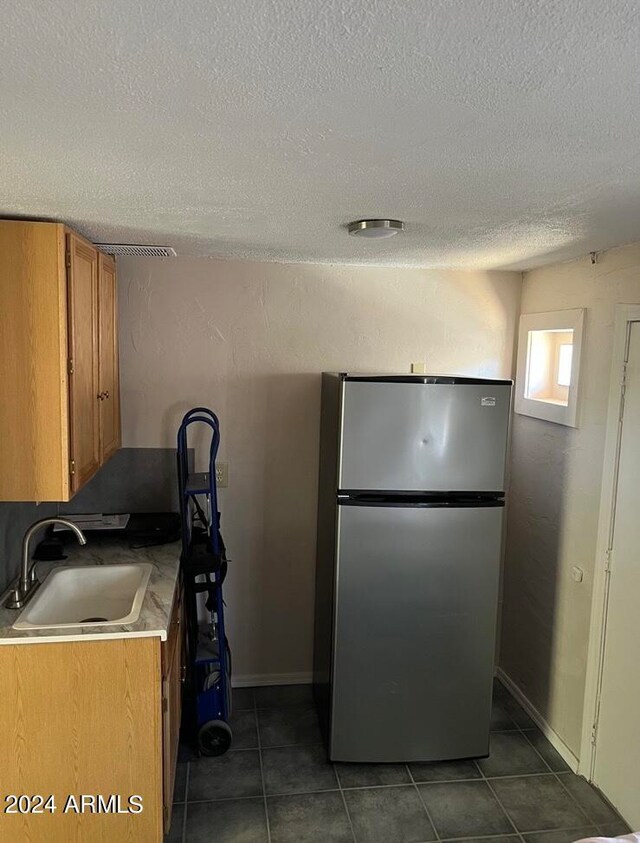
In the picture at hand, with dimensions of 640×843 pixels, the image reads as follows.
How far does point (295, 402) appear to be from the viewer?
3160 millimetres

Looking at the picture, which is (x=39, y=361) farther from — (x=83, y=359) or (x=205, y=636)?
(x=205, y=636)

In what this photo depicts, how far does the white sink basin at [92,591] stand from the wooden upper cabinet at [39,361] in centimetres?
57

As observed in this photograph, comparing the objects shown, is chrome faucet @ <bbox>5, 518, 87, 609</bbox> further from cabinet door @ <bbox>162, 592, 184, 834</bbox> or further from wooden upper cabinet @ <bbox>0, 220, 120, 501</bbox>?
cabinet door @ <bbox>162, 592, 184, 834</bbox>

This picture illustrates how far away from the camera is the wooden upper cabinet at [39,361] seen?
2.00 metres

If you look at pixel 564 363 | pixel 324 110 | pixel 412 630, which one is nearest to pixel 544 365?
pixel 564 363

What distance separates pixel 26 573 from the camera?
2.30 meters

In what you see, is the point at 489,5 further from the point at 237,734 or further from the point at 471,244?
the point at 237,734

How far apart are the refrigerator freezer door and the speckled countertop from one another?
2.67 feet

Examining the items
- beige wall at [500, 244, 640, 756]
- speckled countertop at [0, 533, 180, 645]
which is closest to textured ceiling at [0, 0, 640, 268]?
beige wall at [500, 244, 640, 756]

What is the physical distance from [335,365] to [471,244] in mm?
977

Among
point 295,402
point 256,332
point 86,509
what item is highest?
point 256,332

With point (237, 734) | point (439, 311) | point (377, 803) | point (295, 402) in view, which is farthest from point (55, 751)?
point (439, 311)

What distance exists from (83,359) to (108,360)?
48 centimetres

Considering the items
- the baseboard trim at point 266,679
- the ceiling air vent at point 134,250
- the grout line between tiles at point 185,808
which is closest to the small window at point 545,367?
the ceiling air vent at point 134,250
